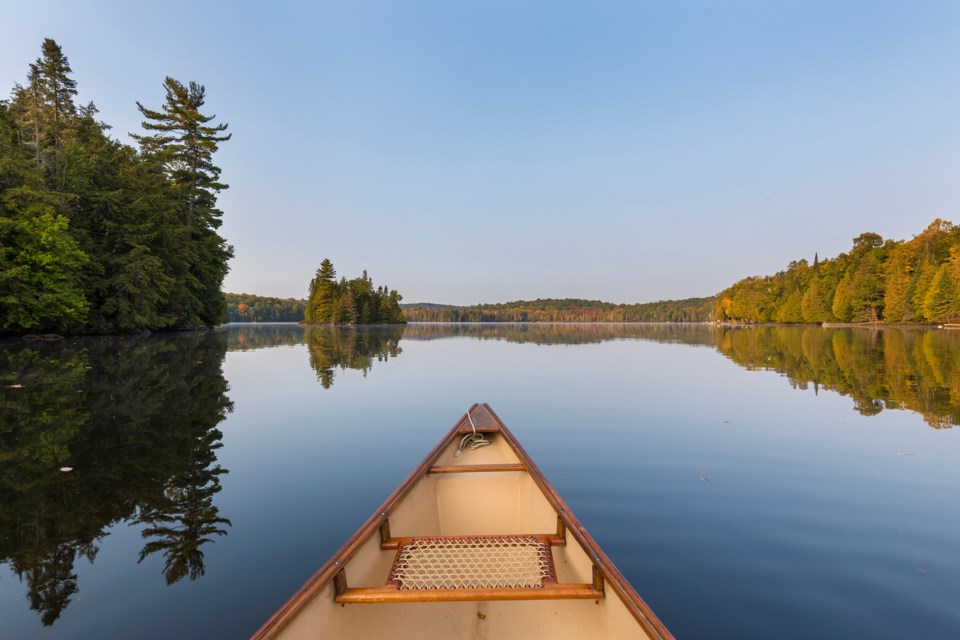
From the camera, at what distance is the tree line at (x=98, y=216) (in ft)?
72.0

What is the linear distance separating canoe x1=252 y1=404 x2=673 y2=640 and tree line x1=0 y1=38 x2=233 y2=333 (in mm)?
27623

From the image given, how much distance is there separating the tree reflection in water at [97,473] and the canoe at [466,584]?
5.48 feet

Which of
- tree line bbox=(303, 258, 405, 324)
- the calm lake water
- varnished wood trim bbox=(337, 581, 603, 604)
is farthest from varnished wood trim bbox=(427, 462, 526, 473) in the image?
tree line bbox=(303, 258, 405, 324)

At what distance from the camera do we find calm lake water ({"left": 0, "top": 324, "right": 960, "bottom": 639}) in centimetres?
303

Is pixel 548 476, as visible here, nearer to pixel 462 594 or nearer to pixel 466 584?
pixel 466 584

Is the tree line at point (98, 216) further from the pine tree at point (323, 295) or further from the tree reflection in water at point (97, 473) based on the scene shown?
the pine tree at point (323, 295)

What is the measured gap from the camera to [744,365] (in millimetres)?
17328

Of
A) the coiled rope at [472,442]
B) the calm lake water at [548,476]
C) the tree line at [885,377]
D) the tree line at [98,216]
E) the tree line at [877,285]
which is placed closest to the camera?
the calm lake water at [548,476]

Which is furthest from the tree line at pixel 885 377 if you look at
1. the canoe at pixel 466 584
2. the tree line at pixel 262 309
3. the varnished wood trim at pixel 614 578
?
the tree line at pixel 262 309

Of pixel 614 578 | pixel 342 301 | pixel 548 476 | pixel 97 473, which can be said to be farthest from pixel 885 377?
pixel 342 301

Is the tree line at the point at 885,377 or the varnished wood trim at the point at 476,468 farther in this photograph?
the tree line at the point at 885,377

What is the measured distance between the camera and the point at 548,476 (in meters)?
5.73

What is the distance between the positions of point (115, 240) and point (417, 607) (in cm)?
3676

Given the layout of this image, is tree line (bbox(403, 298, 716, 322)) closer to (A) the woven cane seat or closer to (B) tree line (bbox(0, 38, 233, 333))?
(B) tree line (bbox(0, 38, 233, 333))
